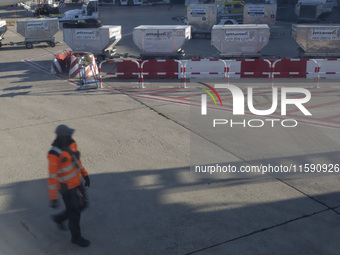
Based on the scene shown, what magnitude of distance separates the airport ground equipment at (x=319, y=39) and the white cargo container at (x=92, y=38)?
9.85 m

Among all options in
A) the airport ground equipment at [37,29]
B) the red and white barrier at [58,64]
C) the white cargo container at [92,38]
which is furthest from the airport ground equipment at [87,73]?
the airport ground equipment at [37,29]

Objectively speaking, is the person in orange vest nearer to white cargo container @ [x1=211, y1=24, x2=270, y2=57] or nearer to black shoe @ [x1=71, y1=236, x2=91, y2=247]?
black shoe @ [x1=71, y1=236, x2=91, y2=247]

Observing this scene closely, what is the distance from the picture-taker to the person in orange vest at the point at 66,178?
610 centimetres

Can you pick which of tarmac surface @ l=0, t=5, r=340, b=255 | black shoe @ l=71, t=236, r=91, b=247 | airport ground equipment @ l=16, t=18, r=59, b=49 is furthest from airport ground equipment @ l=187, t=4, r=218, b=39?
black shoe @ l=71, t=236, r=91, b=247

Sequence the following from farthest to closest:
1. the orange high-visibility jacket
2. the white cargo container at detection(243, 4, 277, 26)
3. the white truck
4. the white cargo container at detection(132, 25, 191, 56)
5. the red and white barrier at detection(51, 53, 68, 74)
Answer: the white truck, the white cargo container at detection(243, 4, 277, 26), the white cargo container at detection(132, 25, 191, 56), the red and white barrier at detection(51, 53, 68, 74), the orange high-visibility jacket

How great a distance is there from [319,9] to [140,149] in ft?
102

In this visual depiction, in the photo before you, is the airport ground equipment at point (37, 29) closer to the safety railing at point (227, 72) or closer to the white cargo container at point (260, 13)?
the safety railing at point (227, 72)

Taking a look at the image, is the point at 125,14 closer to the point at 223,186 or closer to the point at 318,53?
the point at 318,53

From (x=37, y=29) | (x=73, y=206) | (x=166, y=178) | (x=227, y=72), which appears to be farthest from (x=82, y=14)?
(x=73, y=206)

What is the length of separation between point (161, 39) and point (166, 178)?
1346 cm

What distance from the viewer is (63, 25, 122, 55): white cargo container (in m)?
21.2

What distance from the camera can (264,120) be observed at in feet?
40.5

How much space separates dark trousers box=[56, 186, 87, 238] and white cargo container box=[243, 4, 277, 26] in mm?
27085

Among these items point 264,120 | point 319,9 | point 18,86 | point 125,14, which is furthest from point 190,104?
point 125,14
